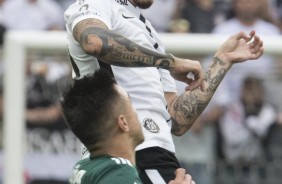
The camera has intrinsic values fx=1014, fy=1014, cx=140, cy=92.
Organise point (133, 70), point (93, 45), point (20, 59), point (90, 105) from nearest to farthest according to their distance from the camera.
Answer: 1. point (90, 105)
2. point (93, 45)
3. point (133, 70)
4. point (20, 59)

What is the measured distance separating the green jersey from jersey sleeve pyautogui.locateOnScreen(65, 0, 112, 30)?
2.46 feet

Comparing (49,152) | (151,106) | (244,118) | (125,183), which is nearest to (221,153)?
(244,118)

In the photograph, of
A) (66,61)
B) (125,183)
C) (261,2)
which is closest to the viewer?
(125,183)

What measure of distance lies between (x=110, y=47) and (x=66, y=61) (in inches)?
149

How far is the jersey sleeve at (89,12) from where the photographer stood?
13.6ft

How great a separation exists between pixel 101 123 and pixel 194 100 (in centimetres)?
104

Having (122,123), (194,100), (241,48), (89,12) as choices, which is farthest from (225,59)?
(122,123)

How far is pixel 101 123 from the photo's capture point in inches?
143

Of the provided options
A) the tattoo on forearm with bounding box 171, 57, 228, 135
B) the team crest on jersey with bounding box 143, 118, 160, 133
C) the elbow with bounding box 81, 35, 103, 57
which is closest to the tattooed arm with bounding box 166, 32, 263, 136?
the tattoo on forearm with bounding box 171, 57, 228, 135

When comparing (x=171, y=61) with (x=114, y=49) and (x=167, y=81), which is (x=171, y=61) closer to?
(x=114, y=49)

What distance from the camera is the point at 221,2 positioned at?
10.4m

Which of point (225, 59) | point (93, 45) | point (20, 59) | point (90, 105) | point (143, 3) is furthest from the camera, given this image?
point (20, 59)

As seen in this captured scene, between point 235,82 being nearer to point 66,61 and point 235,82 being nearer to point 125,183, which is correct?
point 66,61

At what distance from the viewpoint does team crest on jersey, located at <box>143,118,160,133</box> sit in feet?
13.8
